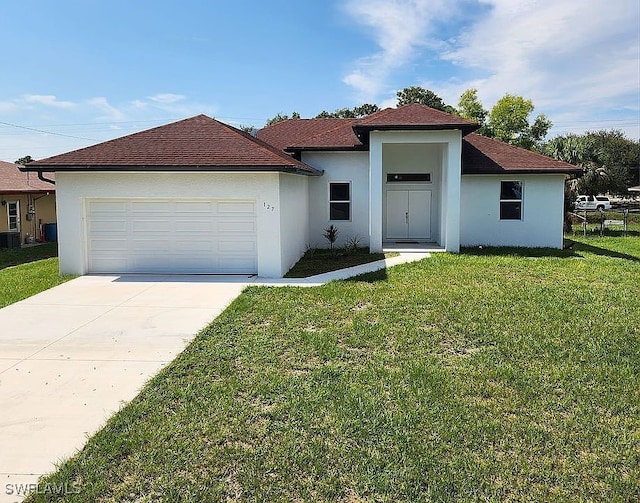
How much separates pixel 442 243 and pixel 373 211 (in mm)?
3182

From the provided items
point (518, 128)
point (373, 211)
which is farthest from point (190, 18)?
point (518, 128)

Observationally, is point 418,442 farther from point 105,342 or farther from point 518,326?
point 105,342

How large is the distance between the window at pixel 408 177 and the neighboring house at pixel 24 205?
14514mm

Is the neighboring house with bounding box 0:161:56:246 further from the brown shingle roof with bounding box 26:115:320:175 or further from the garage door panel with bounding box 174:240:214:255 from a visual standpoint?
the garage door panel with bounding box 174:240:214:255

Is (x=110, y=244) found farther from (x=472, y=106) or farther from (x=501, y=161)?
(x=472, y=106)

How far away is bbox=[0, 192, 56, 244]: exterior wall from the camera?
21.0 m

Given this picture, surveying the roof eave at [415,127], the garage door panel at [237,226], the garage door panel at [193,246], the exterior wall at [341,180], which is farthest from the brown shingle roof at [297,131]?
the garage door panel at [193,246]

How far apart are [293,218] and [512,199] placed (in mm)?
8499

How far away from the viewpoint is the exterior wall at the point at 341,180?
60.3 feet

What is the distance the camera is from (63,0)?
14.5m

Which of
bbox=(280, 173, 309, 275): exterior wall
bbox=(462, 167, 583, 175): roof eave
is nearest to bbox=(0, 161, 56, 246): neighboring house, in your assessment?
bbox=(280, 173, 309, 275): exterior wall

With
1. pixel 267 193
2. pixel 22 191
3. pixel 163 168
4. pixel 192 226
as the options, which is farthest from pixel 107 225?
pixel 22 191

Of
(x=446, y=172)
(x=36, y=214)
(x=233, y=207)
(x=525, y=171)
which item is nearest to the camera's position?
(x=233, y=207)

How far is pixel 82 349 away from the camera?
24.1 ft
